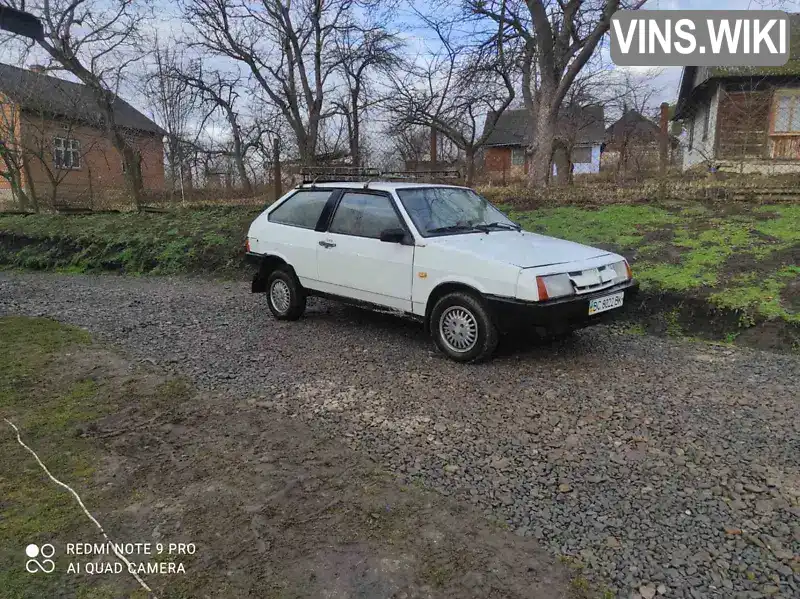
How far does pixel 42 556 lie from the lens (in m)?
2.45

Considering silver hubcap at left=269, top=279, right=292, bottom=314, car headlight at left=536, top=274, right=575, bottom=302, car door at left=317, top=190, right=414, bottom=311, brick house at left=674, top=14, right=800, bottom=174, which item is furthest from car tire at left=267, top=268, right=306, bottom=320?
brick house at left=674, top=14, right=800, bottom=174

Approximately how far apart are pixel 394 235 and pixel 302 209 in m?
1.69

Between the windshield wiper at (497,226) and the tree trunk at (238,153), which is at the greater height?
the tree trunk at (238,153)

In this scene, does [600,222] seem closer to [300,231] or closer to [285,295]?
[300,231]

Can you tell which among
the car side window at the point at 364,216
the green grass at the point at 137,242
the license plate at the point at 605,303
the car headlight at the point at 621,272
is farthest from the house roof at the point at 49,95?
the license plate at the point at 605,303

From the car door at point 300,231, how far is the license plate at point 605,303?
2992 millimetres

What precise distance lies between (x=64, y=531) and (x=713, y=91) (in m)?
24.6

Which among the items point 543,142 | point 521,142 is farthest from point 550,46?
point 521,142

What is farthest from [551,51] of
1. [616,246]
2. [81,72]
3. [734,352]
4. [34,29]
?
[81,72]

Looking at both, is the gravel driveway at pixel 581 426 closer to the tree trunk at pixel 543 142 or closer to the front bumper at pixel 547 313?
the front bumper at pixel 547 313

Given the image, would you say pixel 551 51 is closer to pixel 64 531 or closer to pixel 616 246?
pixel 616 246

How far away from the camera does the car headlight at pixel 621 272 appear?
508cm

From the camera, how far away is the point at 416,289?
527cm

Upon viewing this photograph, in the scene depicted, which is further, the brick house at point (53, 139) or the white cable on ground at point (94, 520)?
the brick house at point (53, 139)
